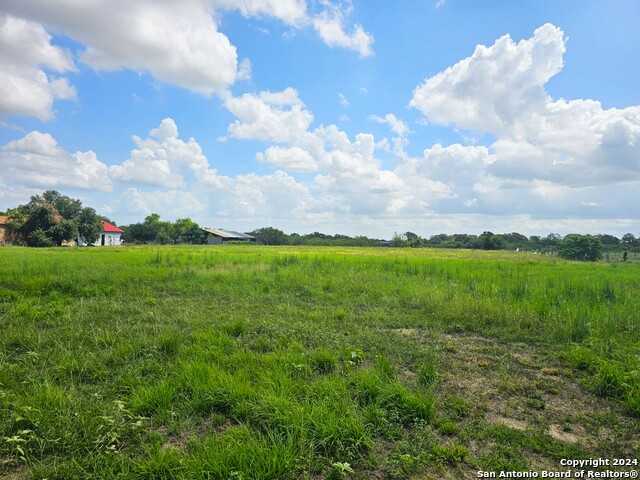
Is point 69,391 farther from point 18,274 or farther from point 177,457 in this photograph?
point 18,274

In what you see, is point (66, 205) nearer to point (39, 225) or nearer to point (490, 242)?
point (39, 225)

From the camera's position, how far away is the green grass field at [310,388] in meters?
3.09

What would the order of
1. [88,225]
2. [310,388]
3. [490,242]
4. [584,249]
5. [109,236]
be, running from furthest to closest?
[490,242]
[109,236]
[88,225]
[584,249]
[310,388]

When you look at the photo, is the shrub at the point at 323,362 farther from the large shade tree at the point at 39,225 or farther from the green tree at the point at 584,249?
the green tree at the point at 584,249

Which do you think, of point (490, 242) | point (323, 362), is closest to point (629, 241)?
point (490, 242)

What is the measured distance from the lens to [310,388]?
4.25 m

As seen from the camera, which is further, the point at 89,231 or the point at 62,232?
the point at 89,231

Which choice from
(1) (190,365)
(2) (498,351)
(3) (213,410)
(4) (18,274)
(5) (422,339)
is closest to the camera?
(3) (213,410)

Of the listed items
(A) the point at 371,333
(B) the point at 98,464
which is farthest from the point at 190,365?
(A) the point at 371,333

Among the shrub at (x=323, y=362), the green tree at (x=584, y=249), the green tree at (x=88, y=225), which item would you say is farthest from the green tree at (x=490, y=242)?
the shrub at (x=323, y=362)

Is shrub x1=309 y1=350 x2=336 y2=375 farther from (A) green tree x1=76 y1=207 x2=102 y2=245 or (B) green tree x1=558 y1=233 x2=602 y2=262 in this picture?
(A) green tree x1=76 y1=207 x2=102 y2=245

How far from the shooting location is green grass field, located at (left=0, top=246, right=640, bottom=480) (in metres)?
3.09

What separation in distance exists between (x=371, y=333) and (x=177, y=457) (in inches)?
178

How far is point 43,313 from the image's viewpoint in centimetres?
773
